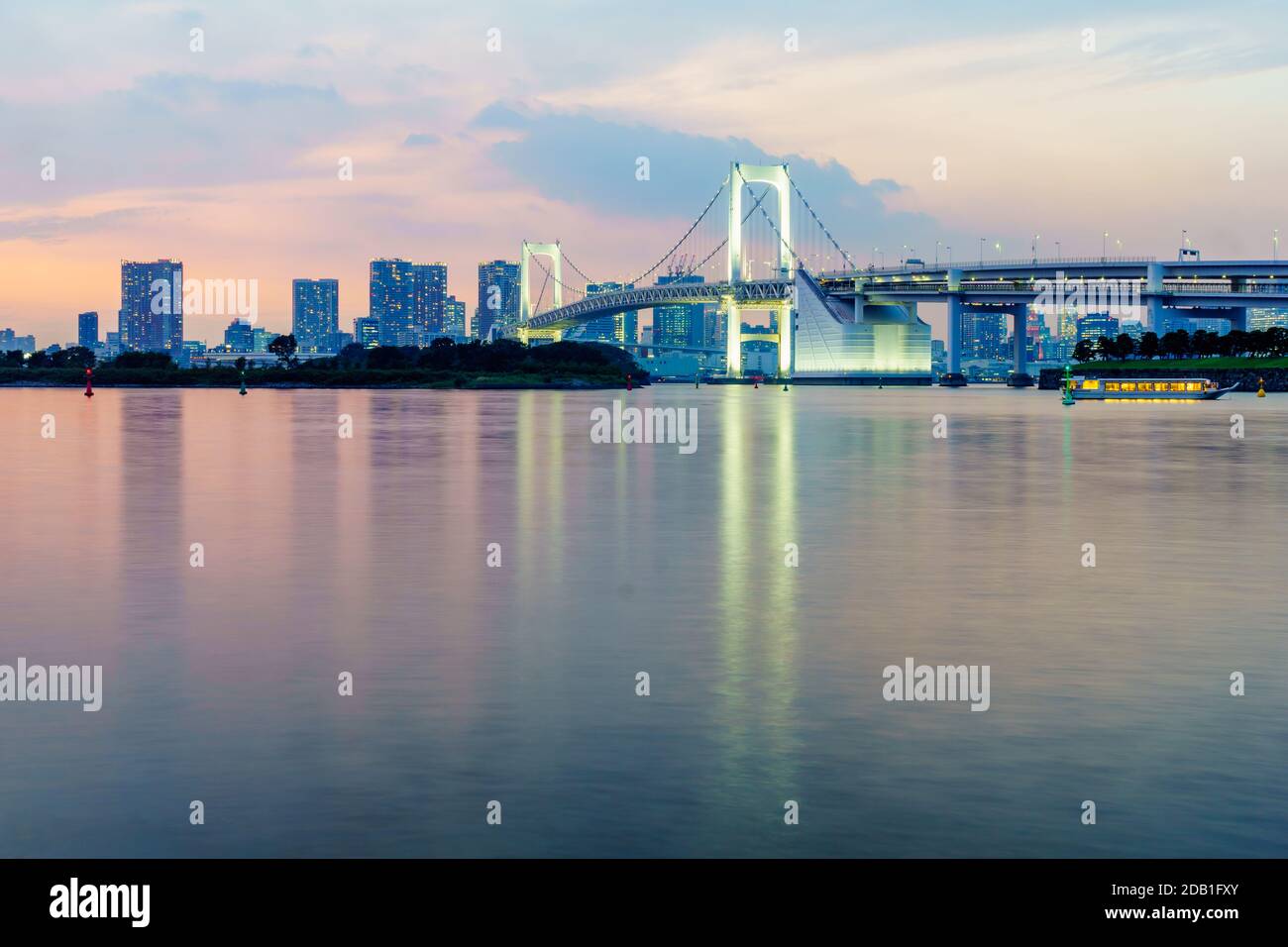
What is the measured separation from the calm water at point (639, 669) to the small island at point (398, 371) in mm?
129940

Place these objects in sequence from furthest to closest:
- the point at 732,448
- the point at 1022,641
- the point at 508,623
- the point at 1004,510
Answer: the point at 732,448
the point at 1004,510
the point at 508,623
the point at 1022,641

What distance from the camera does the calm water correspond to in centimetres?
765

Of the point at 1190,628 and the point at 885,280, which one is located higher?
the point at 885,280

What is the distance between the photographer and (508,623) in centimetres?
1393

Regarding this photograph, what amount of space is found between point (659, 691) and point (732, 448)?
35.3 metres

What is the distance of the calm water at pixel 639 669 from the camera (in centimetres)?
765

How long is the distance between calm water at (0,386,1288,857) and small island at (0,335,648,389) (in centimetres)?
12994

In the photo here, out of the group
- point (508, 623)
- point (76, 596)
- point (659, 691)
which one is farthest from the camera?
point (76, 596)
